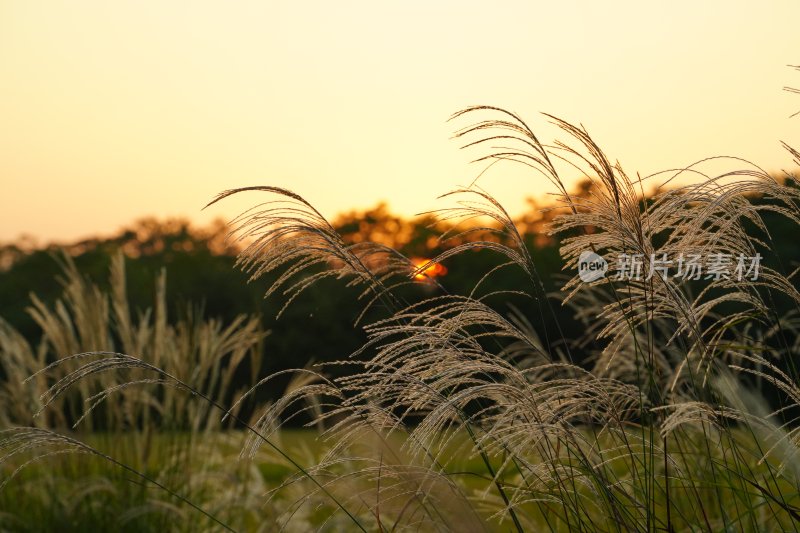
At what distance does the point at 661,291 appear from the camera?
7.18 feet

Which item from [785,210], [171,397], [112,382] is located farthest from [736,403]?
[112,382]

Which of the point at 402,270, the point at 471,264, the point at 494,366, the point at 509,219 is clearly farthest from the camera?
the point at 471,264

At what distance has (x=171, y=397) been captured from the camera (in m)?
4.64

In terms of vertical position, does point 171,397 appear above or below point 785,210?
below

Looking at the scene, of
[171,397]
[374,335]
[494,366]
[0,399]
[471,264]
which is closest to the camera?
[494,366]

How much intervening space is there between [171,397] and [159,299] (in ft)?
1.63

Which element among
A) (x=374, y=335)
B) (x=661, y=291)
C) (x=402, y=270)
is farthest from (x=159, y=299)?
(x=661, y=291)

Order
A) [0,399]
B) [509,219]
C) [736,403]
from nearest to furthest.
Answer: [509,219] < [736,403] < [0,399]

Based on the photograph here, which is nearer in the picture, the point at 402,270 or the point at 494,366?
the point at 494,366

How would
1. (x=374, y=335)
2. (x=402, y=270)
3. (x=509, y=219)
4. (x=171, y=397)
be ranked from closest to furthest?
1. (x=374, y=335)
2. (x=509, y=219)
3. (x=402, y=270)
4. (x=171, y=397)

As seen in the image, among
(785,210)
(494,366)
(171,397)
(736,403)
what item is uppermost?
(785,210)

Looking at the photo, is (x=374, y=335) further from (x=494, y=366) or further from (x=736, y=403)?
(x=736, y=403)

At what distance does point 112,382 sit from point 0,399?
3.63 ft

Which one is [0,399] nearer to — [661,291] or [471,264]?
[661,291]
